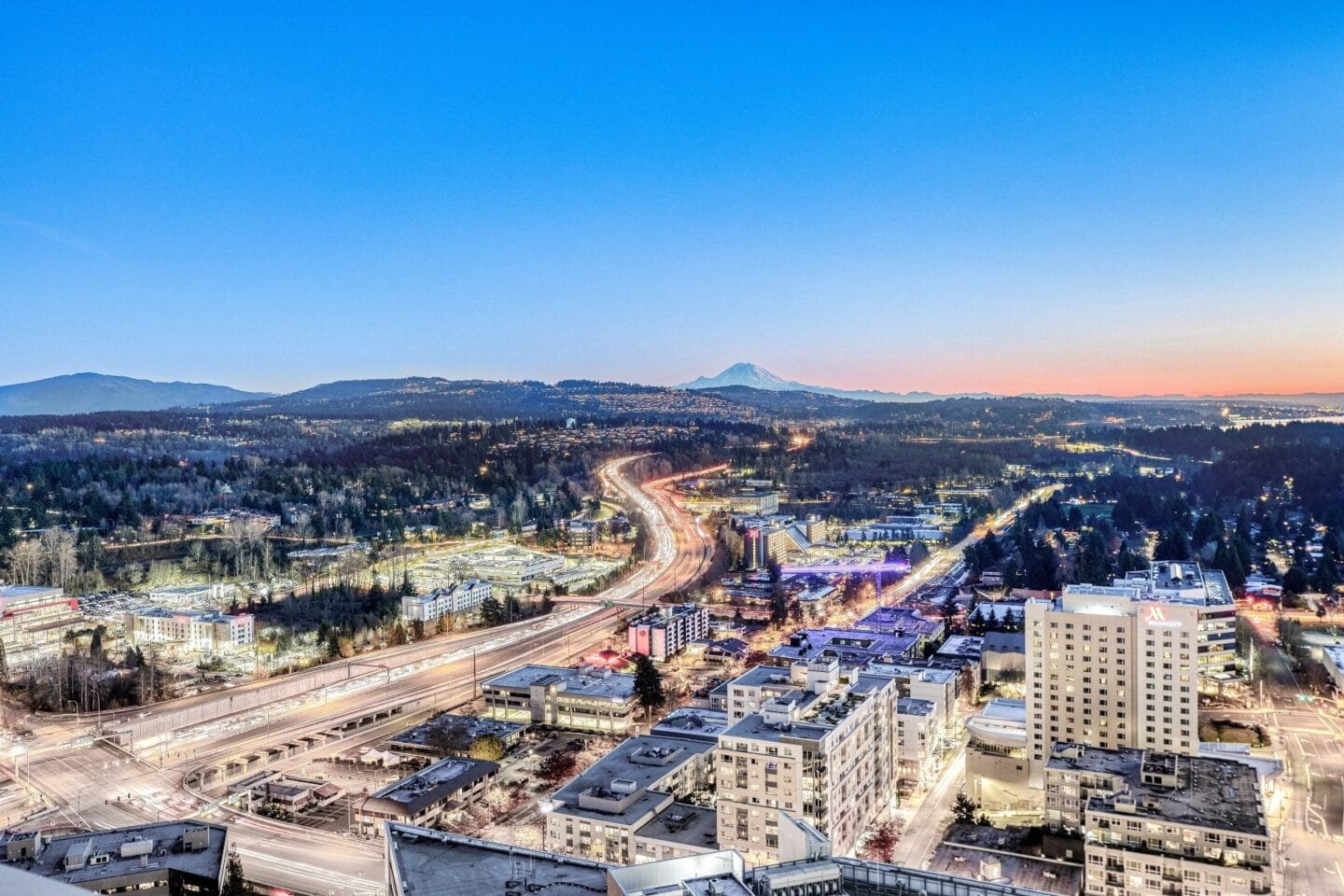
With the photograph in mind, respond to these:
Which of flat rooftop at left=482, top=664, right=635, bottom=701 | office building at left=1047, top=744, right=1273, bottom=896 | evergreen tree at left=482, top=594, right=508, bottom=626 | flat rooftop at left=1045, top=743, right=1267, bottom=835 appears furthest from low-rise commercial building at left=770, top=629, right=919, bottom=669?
evergreen tree at left=482, top=594, right=508, bottom=626

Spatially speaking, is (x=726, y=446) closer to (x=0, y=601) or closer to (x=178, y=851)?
(x=0, y=601)

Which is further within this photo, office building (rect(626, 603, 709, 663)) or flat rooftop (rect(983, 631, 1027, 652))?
office building (rect(626, 603, 709, 663))

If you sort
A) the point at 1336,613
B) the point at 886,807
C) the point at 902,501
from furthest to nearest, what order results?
the point at 902,501 → the point at 1336,613 → the point at 886,807

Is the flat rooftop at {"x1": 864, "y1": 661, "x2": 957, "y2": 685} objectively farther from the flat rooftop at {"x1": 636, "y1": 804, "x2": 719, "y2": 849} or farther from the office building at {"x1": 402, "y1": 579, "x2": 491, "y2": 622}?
the office building at {"x1": 402, "y1": 579, "x2": 491, "y2": 622}

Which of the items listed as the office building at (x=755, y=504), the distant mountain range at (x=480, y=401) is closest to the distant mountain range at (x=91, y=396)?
the distant mountain range at (x=480, y=401)

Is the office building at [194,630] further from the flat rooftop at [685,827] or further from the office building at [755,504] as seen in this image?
the office building at [755,504]

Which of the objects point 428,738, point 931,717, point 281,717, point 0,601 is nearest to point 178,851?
point 428,738
